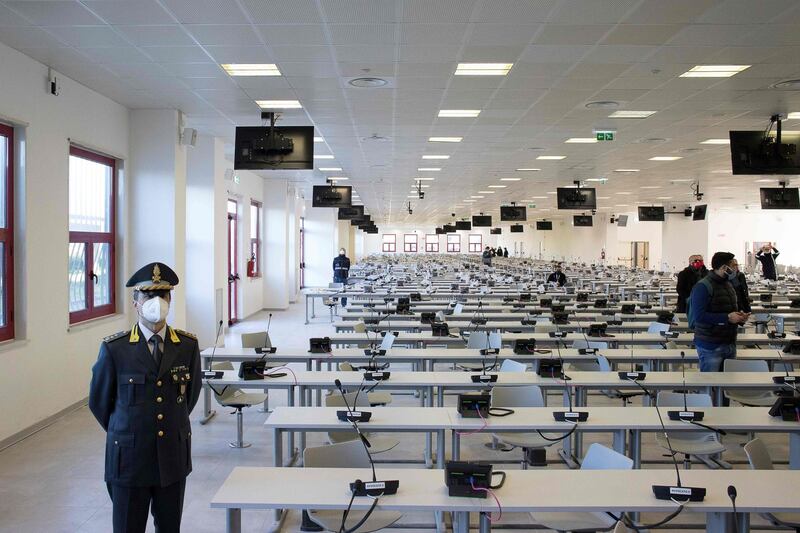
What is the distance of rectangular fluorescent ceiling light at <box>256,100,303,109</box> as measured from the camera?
7887mm

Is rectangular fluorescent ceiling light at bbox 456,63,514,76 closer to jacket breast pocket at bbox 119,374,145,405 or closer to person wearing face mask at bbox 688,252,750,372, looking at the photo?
person wearing face mask at bbox 688,252,750,372

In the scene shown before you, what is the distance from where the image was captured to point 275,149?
7828 millimetres

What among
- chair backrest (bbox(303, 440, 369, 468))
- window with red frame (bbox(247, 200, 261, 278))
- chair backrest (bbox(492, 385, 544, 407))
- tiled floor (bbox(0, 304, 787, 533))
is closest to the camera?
chair backrest (bbox(303, 440, 369, 468))

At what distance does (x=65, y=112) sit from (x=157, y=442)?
5.13 m

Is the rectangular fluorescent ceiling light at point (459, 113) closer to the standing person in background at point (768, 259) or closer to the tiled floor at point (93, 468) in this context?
the tiled floor at point (93, 468)

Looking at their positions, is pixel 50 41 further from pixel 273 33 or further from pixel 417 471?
pixel 417 471

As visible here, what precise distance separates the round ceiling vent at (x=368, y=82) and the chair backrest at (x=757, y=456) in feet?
15.7

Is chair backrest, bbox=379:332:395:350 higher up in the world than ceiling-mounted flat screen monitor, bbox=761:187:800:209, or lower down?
lower down

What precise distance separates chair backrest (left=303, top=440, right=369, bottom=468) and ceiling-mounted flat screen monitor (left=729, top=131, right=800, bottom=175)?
21.5ft

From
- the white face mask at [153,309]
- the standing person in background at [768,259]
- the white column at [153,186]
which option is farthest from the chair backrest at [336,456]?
the standing person in background at [768,259]

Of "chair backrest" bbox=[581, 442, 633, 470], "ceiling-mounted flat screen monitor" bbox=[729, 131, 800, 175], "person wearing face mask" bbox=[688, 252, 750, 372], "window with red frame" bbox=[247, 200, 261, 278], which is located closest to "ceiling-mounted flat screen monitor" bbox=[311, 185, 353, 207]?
"window with red frame" bbox=[247, 200, 261, 278]

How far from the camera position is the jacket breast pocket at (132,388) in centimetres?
290

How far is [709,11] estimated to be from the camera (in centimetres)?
A: 480

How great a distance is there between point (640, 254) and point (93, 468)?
3567cm
